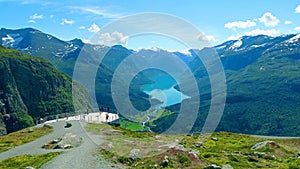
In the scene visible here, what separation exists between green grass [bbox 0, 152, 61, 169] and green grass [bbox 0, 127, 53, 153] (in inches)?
477

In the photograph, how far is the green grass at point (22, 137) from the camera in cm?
6782

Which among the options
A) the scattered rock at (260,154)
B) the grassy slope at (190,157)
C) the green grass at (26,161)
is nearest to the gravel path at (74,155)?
the green grass at (26,161)

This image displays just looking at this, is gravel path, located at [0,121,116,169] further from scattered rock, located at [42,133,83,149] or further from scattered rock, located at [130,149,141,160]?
scattered rock, located at [130,149,141,160]

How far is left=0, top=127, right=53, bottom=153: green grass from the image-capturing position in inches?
2670

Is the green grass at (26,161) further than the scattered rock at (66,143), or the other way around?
the scattered rock at (66,143)

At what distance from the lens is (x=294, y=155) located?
6012cm

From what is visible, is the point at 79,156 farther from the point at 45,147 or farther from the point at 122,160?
the point at 45,147

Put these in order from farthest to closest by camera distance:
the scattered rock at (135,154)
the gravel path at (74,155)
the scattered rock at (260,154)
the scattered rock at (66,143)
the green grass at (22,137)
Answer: the green grass at (22,137)
the scattered rock at (66,143)
the scattered rock at (260,154)
the scattered rock at (135,154)
the gravel path at (74,155)

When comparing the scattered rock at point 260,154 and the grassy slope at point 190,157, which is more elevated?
the grassy slope at point 190,157

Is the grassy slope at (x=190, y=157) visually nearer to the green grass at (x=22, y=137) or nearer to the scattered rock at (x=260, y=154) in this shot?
the scattered rock at (x=260, y=154)

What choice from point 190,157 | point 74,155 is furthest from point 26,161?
point 190,157

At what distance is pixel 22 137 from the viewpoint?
7556 centimetres

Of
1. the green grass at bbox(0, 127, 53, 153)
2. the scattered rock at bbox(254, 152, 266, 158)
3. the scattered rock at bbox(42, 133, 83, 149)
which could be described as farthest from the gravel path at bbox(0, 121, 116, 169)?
the scattered rock at bbox(254, 152, 266, 158)

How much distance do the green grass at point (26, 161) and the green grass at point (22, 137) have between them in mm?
12109
